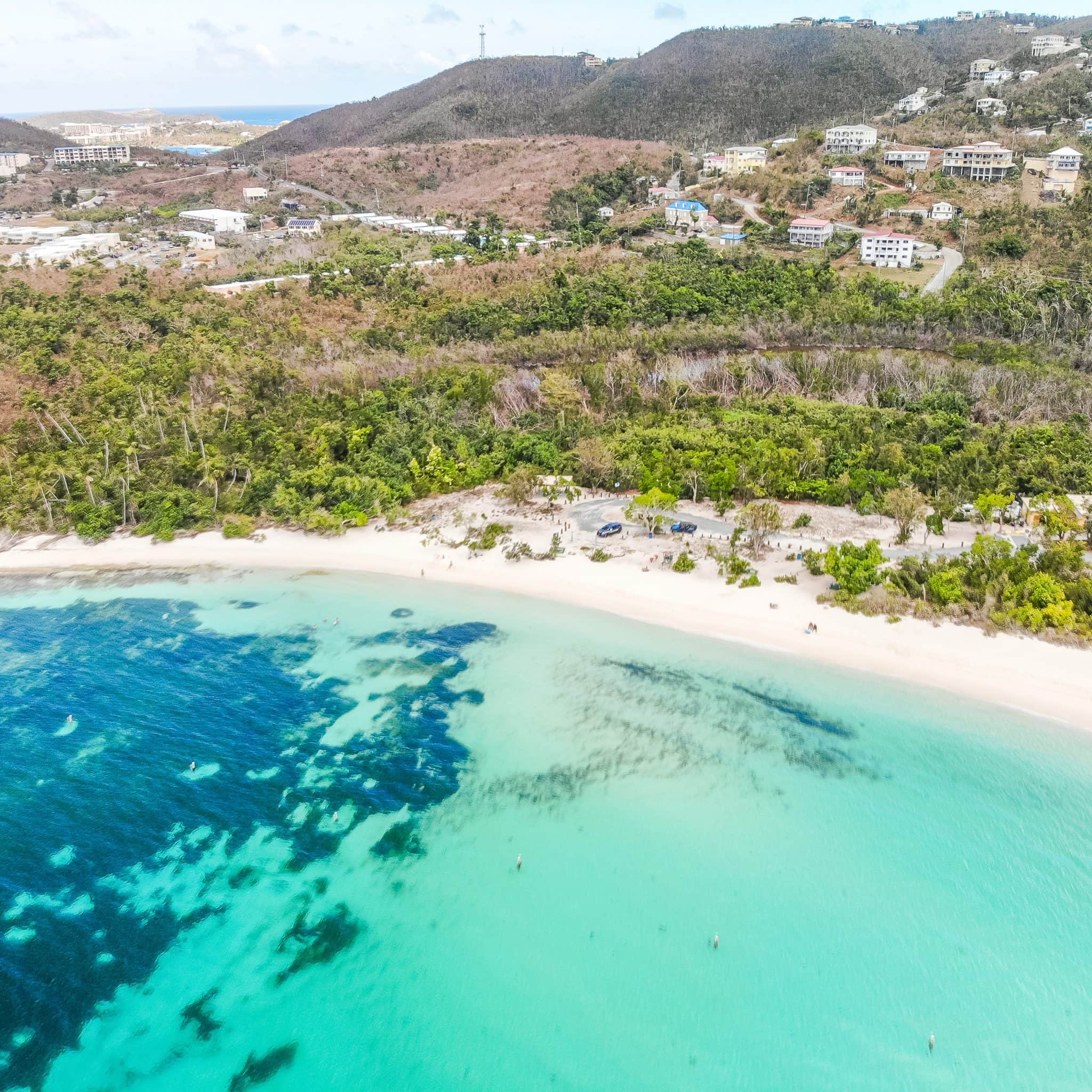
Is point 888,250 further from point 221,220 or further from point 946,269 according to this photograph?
point 221,220

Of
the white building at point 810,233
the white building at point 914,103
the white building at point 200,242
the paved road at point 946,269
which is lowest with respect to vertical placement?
the paved road at point 946,269

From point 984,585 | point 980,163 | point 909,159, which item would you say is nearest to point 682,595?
point 984,585

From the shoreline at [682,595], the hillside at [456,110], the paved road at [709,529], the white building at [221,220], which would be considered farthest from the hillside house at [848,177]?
the hillside at [456,110]

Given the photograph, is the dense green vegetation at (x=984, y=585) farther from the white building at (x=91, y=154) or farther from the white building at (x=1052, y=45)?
the white building at (x=91, y=154)

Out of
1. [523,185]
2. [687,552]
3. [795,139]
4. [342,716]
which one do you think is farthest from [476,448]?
[795,139]

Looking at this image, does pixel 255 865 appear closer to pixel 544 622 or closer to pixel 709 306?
pixel 544 622

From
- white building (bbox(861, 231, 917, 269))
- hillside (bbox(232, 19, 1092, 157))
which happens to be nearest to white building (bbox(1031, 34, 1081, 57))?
hillside (bbox(232, 19, 1092, 157))
